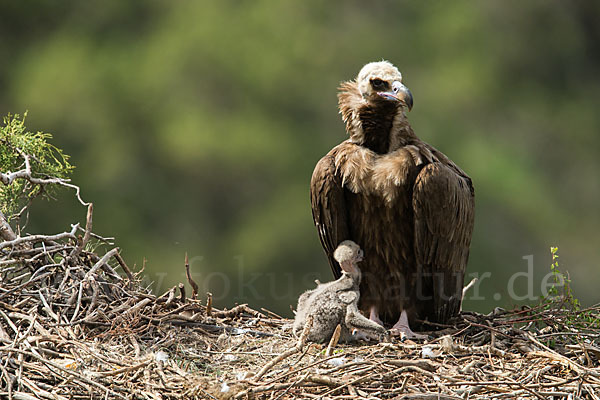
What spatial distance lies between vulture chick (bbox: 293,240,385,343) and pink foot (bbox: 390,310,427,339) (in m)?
0.22

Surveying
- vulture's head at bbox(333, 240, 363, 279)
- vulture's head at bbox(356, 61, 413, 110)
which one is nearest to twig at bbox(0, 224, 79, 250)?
vulture's head at bbox(333, 240, 363, 279)

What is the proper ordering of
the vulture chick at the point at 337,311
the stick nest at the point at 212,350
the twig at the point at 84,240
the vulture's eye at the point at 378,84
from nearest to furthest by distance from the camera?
the stick nest at the point at 212,350, the vulture chick at the point at 337,311, the twig at the point at 84,240, the vulture's eye at the point at 378,84

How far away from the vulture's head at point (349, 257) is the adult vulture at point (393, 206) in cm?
14

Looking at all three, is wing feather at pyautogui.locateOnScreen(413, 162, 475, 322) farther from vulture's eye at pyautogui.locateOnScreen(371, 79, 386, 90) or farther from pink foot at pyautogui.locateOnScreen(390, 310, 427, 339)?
vulture's eye at pyautogui.locateOnScreen(371, 79, 386, 90)

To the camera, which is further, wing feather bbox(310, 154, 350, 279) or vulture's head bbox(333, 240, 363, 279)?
wing feather bbox(310, 154, 350, 279)

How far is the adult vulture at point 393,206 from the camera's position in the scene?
3600 millimetres

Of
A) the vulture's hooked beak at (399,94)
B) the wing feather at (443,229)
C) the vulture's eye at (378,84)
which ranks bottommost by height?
the wing feather at (443,229)

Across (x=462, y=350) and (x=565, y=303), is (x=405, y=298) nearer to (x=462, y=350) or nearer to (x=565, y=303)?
(x=462, y=350)

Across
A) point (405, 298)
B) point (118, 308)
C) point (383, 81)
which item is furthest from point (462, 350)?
point (118, 308)

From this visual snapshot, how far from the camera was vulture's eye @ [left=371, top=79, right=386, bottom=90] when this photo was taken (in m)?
3.67

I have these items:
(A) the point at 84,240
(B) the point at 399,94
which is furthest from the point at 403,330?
(A) the point at 84,240

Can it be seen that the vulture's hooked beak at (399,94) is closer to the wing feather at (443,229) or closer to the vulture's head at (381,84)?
the vulture's head at (381,84)

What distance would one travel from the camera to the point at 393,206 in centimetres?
364

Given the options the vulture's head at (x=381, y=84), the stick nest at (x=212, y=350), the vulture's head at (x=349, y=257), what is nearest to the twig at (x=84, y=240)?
the stick nest at (x=212, y=350)
